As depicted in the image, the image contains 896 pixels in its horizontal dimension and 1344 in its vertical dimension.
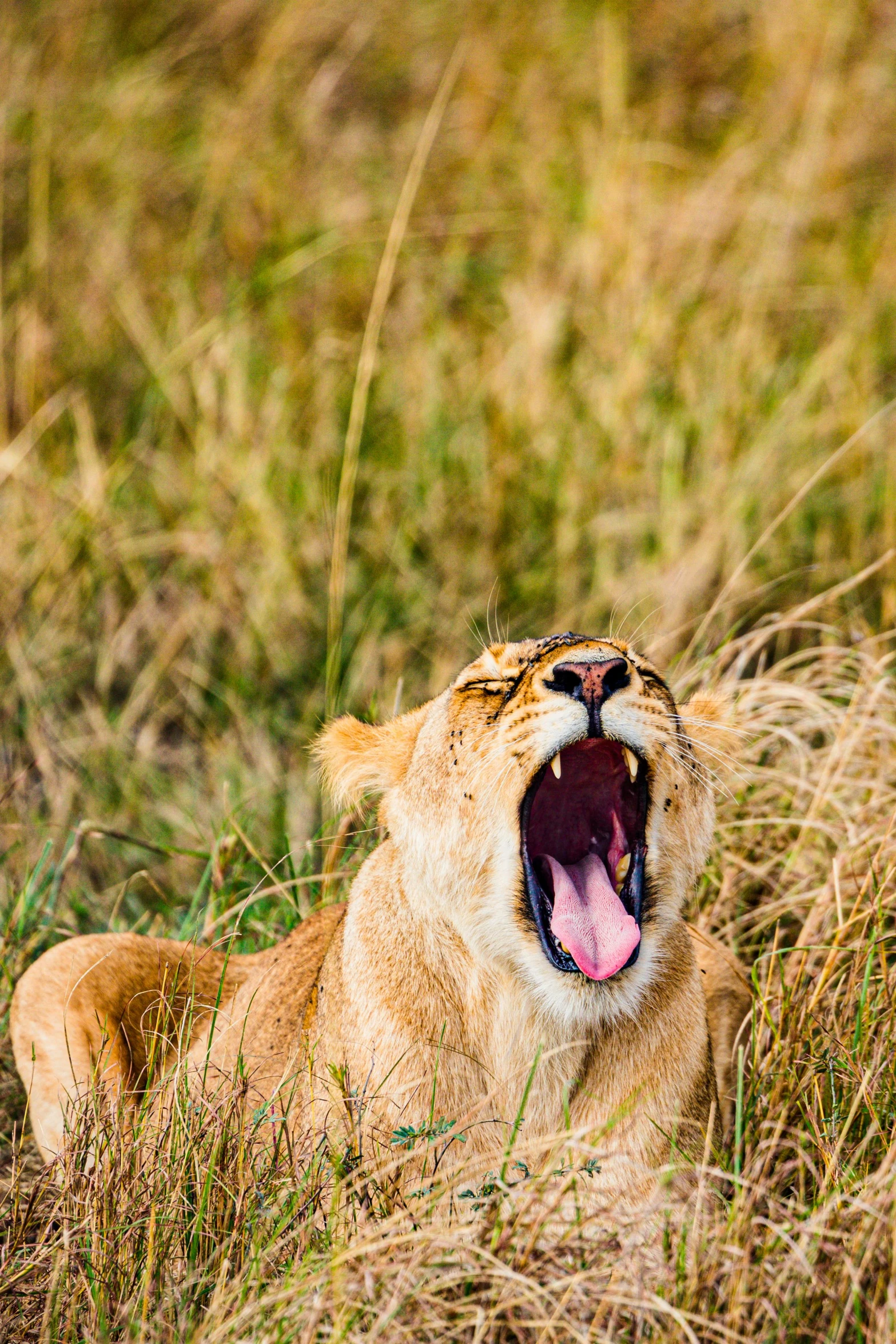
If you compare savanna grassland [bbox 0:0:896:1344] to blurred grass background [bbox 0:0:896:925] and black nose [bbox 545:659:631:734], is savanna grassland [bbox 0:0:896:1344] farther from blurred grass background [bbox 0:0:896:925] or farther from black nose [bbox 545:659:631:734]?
black nose [bbox 545:659:631:734]

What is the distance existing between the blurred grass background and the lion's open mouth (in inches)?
45.8

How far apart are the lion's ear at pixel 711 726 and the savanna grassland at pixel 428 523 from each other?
0.69ft

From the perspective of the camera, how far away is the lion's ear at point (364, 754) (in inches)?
127

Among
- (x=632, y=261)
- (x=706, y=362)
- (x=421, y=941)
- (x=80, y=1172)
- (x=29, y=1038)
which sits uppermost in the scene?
(x=632, y=261)

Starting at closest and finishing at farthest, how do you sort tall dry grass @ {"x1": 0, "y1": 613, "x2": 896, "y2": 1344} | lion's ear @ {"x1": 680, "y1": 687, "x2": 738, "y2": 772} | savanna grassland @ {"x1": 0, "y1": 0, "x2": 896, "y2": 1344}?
tall dry grass @ {"x1": 0, "y1": 613, "x2": 896, "y2": 1344} < savanna grassland @ {"x1": 0, "y1": 0, "x2": 896, "y2": 1344} < lion's ear @ {"x1": 680, "y1": 687, "x2": 738, "y2": 772}

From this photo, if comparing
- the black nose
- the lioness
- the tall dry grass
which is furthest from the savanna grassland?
the black nose

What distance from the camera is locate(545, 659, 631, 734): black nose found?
9.00 ft

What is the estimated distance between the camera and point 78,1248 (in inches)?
98.0

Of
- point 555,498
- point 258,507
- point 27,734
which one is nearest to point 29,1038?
point 27,734

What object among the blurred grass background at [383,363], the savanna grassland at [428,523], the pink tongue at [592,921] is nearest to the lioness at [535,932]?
the pink tongue at [592,921]

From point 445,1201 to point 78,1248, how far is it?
2.07ft

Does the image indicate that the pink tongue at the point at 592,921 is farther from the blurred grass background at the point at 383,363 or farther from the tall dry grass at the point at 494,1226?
the blurred grass background at the point at 383,363

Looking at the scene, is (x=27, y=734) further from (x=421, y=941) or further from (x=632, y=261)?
(x=632, y=261)

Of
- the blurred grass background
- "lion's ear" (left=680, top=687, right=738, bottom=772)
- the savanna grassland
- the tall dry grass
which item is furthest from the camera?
the blurred grass background
